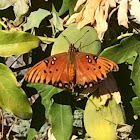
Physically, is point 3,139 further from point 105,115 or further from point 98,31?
point 98,31

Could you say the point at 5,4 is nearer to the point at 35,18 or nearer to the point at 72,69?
the point at 35,18

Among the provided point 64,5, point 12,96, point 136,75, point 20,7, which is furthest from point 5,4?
point 136,75

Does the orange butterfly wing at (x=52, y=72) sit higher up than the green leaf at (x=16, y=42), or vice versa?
the green leaf at (x=16, y=42)

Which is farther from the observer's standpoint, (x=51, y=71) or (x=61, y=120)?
(x=61, y=120)

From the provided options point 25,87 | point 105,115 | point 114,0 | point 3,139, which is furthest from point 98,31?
point 3,139

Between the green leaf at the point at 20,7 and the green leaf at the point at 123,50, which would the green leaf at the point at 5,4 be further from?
the green leaf at the point at 123,50

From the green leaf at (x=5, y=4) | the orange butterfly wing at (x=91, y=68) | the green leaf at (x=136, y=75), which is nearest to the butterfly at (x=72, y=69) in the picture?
the orange butterfly wing at (x=91, y=68)

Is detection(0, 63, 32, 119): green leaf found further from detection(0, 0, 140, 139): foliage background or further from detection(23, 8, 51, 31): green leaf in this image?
detection(23, 8, 51, 31): green leaf
